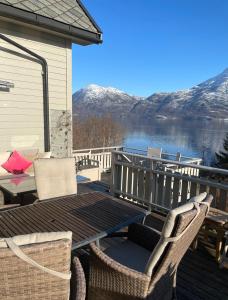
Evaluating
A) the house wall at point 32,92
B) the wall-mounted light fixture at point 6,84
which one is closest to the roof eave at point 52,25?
the house wall at point 32,92

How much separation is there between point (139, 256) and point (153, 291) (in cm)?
50

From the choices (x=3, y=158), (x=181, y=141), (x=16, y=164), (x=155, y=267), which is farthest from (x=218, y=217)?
(x=181, y=141)

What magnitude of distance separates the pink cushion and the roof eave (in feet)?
7.30

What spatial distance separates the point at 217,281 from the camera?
9.13 feet

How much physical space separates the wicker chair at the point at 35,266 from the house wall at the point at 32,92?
393 cm

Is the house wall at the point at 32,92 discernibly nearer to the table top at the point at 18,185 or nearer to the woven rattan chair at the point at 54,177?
the table top at the point at 18,185

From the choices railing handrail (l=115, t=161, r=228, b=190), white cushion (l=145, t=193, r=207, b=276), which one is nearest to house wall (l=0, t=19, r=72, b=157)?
railing handrail (l=115, t=161, r=228, b=190)

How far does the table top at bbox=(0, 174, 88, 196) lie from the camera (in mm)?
3445

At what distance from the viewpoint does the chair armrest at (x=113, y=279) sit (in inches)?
68.3

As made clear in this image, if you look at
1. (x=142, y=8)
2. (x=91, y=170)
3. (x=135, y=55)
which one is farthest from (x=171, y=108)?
(x=91, y=170)

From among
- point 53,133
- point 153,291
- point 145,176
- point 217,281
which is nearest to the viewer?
point 153,291

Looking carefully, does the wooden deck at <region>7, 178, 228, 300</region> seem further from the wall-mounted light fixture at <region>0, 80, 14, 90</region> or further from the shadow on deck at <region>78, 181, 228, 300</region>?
the wall-mounted light fixture at <region>0, 80, 14, 90</region>

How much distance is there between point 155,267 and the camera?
1.74 m

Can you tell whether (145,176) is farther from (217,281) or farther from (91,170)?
(91,170)
